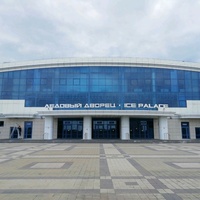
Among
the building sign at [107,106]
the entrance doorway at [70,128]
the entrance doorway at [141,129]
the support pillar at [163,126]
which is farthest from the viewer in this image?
the entrance doorway at [141,129]

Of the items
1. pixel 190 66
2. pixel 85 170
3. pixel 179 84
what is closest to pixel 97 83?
pixel 179 84

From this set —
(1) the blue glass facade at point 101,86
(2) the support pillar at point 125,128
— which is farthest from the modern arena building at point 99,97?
(2) the support pillar at point 125,128

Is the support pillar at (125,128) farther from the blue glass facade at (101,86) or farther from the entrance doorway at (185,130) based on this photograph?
the entrance doorway at (185,130)

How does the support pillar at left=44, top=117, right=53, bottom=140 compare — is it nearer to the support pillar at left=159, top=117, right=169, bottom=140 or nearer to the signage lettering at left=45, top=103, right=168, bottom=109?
the signage lettering at left=45, top=103, right=168, bottom=109

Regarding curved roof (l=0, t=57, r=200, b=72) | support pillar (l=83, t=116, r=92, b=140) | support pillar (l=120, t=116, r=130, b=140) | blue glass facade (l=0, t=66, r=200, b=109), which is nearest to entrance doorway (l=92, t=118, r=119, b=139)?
support pillar (l=83, t=116, r=92, b=140)

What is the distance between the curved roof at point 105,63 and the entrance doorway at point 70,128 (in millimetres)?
9978

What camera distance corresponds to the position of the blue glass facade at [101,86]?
121 feet

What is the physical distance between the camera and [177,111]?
36875 mm

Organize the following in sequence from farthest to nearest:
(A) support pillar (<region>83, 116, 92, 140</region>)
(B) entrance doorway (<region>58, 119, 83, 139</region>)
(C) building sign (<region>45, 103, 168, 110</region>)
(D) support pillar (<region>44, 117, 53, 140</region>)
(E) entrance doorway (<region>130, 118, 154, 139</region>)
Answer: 1. (E) entrance doorway (<region>130, 118, 154, 139</region>)
2. (B) entrance doorway (<region>58, 119, 83, 139</region>)
3. (C) building sign (<region>45, 103, 168, 110</region>)
4. (D) support pillar (<region>44, 117, 53, 140</region>)
5. (A) support pillar (<region>83, 116, 92, 140</region>)

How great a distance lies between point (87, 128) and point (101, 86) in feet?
25.2

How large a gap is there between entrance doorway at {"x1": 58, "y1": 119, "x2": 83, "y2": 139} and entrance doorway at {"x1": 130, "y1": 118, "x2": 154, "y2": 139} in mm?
8999

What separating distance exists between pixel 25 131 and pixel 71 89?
10.6 meters

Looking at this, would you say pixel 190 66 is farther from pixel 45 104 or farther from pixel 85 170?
pixel 85 170

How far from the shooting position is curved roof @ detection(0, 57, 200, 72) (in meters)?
38.3
